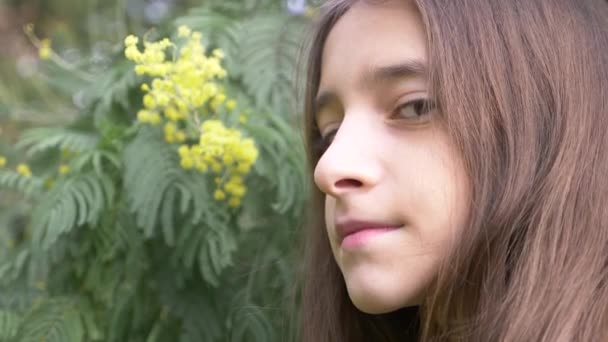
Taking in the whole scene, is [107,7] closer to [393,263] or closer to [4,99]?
[4,99]

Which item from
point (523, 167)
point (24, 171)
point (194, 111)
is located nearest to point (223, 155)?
point (194, 111)

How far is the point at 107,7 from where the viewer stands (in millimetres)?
3387

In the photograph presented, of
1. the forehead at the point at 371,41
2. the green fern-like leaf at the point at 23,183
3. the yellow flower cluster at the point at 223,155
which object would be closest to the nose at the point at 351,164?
the forehead at the point at 371,41

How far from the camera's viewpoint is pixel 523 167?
1629mm

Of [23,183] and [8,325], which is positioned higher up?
[23,183]

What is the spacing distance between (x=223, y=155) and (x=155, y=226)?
24 centimetres

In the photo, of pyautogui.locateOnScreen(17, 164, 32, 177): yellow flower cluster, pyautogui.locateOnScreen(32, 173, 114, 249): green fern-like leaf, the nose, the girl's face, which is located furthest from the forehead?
pyautogui.locateOnScreen(17, 164, 32, 177): yellow flower cluster

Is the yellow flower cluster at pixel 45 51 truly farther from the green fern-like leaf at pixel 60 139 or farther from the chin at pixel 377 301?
the chin at pixel 377 301

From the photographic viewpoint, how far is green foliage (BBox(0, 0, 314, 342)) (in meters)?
2.12

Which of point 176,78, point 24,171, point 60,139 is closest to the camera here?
point 176,78

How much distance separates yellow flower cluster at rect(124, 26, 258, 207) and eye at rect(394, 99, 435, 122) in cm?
51

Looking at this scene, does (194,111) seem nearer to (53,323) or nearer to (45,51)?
(53,323)

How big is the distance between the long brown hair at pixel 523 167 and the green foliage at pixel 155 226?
0.65 metres

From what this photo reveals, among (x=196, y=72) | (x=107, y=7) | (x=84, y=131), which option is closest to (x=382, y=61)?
(x=196, y=72)
